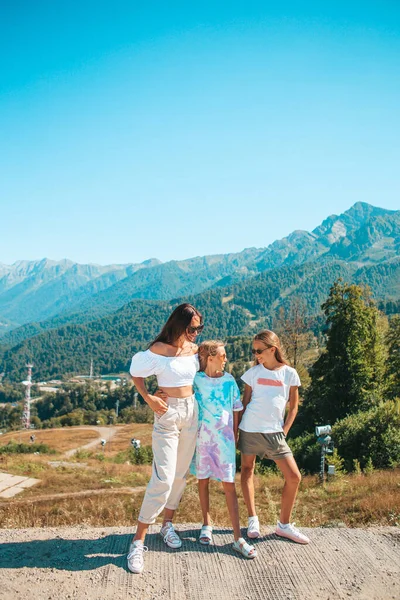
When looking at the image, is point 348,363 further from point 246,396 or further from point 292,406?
point 246,396

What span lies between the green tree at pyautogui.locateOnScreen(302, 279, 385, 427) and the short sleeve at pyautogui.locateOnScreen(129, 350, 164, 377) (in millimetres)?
20242

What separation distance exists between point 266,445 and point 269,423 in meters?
0.24

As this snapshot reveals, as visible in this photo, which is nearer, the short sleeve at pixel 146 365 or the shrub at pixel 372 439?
the short sleeve at pixel 146 365

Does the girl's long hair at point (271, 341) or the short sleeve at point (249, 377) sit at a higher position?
the girl's long hair at point (271, 341)

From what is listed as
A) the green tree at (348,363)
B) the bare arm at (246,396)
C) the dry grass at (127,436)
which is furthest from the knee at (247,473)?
the dry grass at (127,436)

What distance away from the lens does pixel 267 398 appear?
488 cm

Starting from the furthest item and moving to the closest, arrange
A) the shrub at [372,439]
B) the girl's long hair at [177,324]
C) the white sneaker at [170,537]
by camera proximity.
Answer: the shrub at [372,439], the white sneaker at [170,537], the girl's long hair at [177,324]

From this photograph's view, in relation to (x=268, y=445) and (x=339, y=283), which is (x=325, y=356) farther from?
(x=268, y=445)

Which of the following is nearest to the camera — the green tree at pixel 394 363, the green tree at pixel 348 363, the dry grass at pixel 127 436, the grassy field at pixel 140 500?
the grassy field at pixel 140 500

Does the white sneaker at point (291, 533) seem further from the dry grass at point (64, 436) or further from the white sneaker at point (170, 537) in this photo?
the dry grass at point (64, 436)

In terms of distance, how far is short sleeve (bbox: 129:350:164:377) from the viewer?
4.46 meters

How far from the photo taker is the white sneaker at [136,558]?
4191 millimetres

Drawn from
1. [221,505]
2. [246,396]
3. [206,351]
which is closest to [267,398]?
[246,396]

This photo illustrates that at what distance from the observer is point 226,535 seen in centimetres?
505
